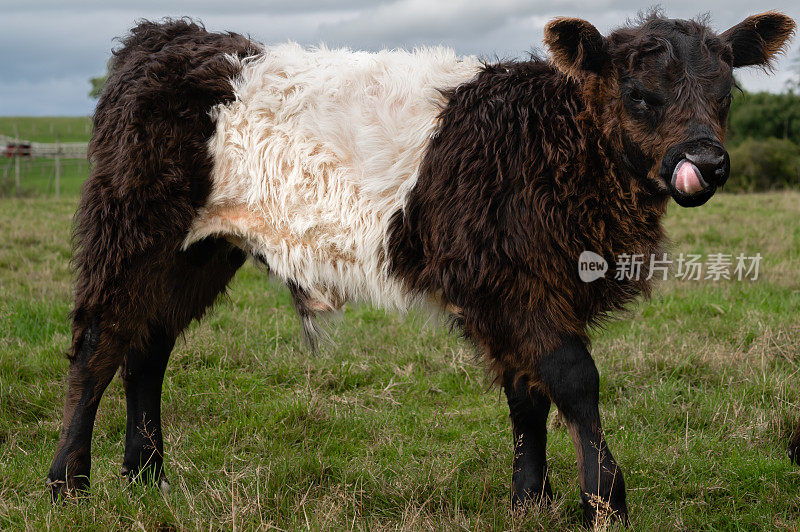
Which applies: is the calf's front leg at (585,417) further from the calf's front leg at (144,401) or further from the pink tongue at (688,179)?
the calf's front leg at (144,401)

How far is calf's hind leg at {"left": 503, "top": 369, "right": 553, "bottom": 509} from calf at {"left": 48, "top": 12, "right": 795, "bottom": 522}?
1 cm

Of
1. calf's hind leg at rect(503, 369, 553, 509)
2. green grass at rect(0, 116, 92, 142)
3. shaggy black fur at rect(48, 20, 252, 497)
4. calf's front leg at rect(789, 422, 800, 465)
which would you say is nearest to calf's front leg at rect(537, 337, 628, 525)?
calf's hind leg at rect(503, 369, 553, 509)

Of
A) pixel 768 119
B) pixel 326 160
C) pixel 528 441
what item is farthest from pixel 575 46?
pixel 768 119

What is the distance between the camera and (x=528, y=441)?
3637 millimetres

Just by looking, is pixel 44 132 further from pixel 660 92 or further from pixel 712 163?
pixel 712 163

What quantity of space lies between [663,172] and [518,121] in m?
0.72

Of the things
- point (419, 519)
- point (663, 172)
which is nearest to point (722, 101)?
point (663, 172)

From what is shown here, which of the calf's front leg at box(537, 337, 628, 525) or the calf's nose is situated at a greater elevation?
the calf's nose

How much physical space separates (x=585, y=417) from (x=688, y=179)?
110 centimetres

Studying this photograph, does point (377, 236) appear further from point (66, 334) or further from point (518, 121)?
point (66, 334)

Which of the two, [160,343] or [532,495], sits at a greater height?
[160,343]

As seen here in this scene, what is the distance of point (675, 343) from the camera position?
561cm

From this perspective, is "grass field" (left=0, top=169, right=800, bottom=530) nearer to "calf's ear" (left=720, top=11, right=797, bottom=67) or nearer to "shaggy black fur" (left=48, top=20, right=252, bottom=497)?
"shaggy black fur" (left=48, top=20, right=252, bottom=497)

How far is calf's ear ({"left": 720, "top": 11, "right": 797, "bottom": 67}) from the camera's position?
343cm
